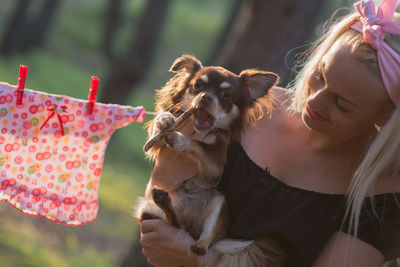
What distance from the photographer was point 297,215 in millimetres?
3049

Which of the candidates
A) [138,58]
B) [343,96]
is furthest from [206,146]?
[138,58]

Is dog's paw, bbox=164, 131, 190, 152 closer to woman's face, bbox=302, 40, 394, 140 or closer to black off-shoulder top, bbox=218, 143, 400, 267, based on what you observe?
black off-shoulder top, bbox=218, 143, 400, 267

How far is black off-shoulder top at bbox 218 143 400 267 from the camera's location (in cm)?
298

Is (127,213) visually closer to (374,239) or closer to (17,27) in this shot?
(374,239)

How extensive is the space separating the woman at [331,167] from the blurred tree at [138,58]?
27.8 ft

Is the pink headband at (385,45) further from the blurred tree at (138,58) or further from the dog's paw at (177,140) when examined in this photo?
the blurred tree at (138,58)

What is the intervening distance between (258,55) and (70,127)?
97.7 inches

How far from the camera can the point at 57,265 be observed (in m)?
7.22

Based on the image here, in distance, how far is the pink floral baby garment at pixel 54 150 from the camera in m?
3.25

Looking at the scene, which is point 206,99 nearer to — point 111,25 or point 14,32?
point 111,25

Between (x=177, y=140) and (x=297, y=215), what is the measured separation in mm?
823

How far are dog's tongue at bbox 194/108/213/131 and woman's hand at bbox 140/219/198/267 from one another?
2.07 ft

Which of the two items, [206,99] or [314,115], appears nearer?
[314,115]

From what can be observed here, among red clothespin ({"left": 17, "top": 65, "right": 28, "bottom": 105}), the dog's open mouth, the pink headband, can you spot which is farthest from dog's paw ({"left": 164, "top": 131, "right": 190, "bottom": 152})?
the pink headband
